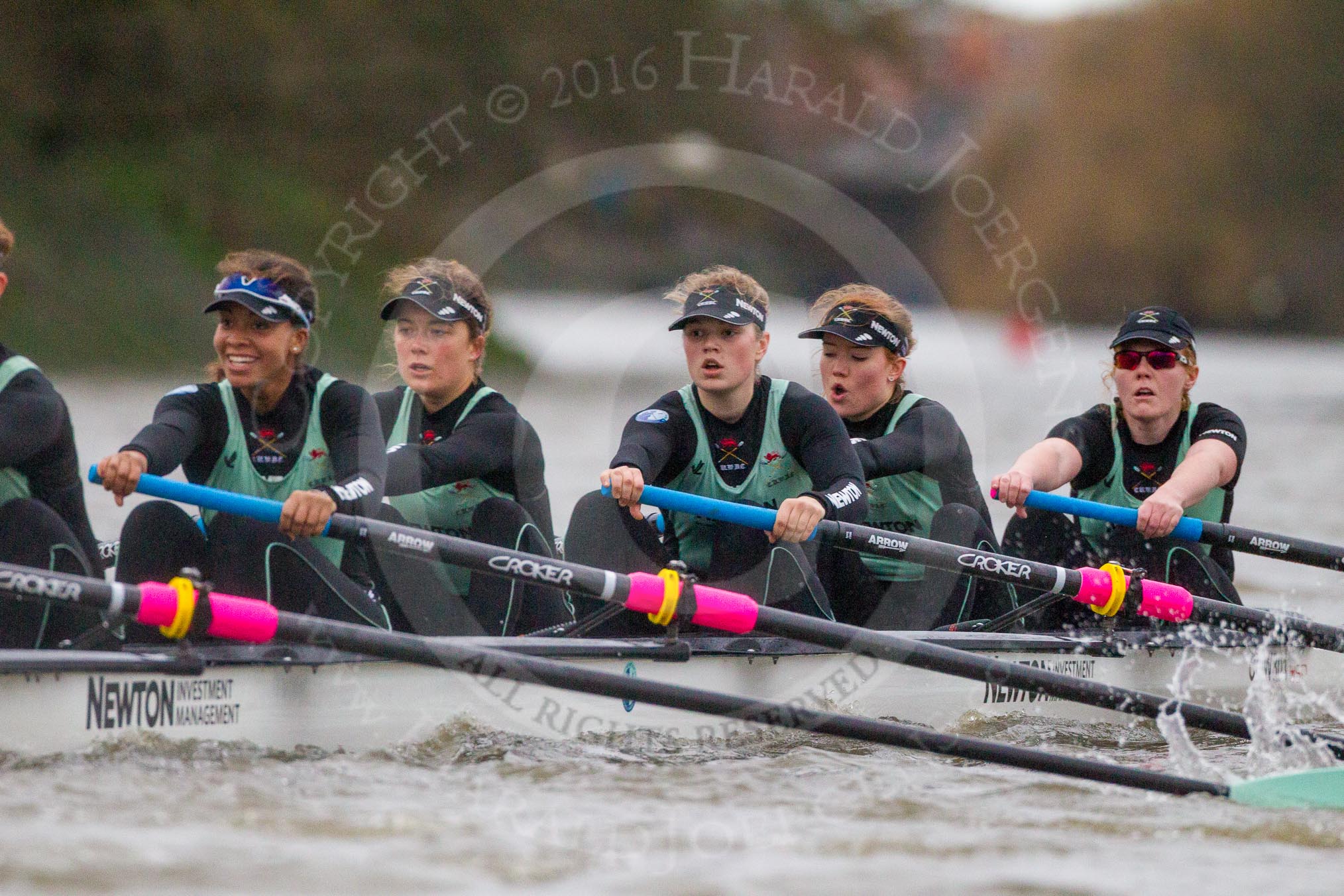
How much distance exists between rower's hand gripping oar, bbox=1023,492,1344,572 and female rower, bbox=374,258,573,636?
2066mm

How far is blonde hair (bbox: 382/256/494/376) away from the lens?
5.86 meters

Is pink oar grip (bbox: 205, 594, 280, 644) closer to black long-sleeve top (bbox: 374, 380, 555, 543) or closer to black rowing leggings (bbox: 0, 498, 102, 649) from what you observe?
black rowing leggings (bbox: 0, 498, 102, 649)

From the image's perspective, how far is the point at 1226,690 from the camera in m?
6.97

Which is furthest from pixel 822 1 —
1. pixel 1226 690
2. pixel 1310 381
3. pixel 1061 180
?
pixel 1226 690

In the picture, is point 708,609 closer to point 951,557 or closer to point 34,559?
point 951,557

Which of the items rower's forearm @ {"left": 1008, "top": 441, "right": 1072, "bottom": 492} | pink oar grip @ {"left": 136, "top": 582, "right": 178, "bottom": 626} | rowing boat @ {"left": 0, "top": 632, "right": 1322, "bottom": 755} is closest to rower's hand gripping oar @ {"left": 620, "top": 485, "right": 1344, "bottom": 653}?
rowing boat @ {"left": 0, "top": 632, "right": 1322, "bottom": 755}

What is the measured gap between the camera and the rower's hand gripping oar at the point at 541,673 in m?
4.45

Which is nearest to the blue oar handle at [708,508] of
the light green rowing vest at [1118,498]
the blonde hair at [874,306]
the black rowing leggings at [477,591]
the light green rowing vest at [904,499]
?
the black rowing leggings at [477,591]

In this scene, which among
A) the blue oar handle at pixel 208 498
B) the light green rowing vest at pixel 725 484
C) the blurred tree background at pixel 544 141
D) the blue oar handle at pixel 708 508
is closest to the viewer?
the blue oar handle at pixel 208 498

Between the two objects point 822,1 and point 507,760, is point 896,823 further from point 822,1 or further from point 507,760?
point 822,1

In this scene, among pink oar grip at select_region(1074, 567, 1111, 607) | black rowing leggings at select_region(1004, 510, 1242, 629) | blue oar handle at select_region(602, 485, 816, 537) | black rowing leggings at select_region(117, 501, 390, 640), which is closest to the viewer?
black rowing leggings at select_region(117, 501, 390, 640)

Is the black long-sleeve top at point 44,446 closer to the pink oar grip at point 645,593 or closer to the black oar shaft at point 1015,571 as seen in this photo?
the pink oar grip at point 645,593

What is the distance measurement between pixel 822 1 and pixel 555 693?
2433 centimetres

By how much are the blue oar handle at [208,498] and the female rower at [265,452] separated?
66 millimetres
